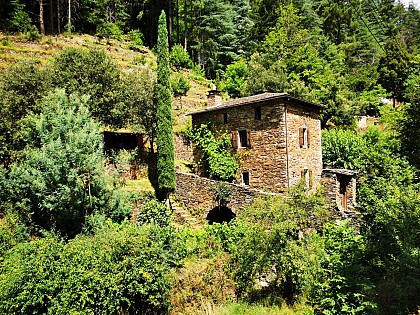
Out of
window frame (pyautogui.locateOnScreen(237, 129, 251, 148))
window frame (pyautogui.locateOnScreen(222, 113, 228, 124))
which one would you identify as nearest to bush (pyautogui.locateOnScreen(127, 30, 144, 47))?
window frame (pyautogui.locateOnScreen(222, 113, 228, 124))

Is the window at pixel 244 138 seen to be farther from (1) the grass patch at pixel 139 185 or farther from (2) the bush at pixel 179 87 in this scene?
(2) the bush at pixel 179 87

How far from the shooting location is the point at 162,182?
1825 centimetres

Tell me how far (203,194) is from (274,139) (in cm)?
506

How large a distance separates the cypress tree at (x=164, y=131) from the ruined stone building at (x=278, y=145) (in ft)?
4.72

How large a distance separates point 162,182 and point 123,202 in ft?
13.9

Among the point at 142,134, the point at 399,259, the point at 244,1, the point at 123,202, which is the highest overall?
the point at 244,1

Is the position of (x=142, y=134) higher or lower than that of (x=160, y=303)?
higher

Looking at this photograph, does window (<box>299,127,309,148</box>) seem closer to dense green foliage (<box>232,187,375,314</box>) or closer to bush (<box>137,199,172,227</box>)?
dense green foliage (<box>232,187,375,314</box>)

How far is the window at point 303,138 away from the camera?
18500 millimetres

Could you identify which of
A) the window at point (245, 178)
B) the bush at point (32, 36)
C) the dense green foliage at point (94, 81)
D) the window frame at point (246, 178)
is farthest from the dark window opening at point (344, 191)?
the bush at point (32, 36)

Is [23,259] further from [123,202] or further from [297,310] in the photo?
[297,310]

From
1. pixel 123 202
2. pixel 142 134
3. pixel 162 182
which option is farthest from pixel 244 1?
pixel 123 202

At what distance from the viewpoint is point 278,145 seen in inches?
688

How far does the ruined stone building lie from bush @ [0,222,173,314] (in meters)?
8.97
